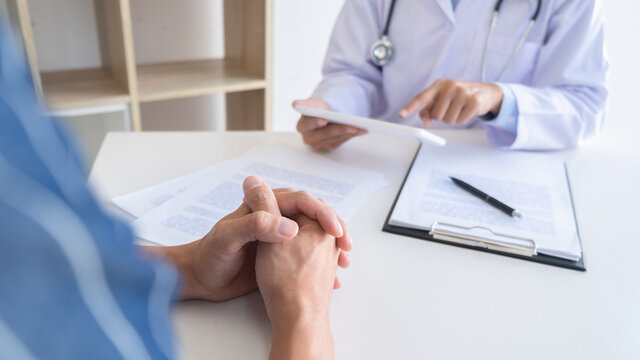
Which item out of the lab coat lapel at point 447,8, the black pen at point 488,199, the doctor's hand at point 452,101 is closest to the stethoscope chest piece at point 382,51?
the lab coat lapel at point 447,8

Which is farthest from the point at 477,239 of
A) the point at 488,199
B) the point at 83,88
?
the point at 83,88

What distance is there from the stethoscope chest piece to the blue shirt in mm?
1117

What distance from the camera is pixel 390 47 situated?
122 cm

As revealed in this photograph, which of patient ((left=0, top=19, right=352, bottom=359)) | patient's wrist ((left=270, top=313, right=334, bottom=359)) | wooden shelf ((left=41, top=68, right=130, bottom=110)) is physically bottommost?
wooden shelf ((left=41, top=68, right=130, bottom=110))

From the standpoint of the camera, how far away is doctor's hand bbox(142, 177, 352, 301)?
476 millimetres

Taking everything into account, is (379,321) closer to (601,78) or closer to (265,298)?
(265,298)

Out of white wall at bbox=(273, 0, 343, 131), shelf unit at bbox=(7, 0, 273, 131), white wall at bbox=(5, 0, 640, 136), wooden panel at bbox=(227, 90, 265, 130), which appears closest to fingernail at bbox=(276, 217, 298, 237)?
shelf unit at bbox=(7, 0, 273, 131)

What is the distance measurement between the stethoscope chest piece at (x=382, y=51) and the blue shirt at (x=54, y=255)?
3.67 ft

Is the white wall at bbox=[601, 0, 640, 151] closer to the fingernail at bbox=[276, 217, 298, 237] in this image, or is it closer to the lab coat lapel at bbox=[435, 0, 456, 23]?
the lab coat lapel at bbox=[435, 0, 456, 23]

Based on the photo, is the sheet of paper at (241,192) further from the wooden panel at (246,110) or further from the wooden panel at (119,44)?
the wooden panel at (246,110)

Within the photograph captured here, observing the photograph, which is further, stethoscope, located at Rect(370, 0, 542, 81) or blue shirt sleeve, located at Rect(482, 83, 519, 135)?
stethoscope, located at Rect(370, 0, 542, 81)

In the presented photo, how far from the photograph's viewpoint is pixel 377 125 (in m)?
0.80

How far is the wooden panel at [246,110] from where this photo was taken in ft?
6.43

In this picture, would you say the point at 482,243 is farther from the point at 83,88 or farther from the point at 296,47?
the point at 296,47
